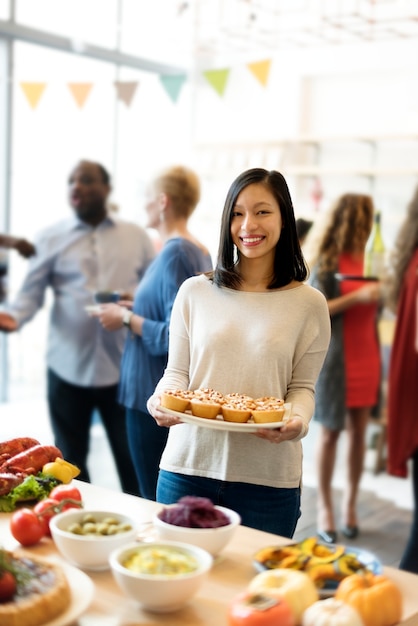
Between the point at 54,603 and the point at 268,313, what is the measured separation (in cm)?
78

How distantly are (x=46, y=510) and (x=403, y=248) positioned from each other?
5.03 ft

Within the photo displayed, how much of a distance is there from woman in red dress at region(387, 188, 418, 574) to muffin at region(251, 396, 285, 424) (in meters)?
1.02

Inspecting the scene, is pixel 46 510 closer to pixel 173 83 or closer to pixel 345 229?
pixel 345 229

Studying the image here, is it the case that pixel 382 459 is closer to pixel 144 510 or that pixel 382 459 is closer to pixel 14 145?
pixel 14 145

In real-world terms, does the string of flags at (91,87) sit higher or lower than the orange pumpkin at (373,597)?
higher

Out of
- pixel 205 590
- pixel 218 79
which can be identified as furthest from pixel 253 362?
pixel 218 79

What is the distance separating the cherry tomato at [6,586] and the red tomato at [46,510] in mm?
272

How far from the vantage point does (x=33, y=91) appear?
16.0 feet

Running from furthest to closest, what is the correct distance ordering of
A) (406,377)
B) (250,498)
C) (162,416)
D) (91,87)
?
1. (91,87)
2. (406,377)
3. (250,498)
4. (162,416)

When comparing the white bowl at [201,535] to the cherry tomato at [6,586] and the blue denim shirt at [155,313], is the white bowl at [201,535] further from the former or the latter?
the blue denim shirt at [155,313]

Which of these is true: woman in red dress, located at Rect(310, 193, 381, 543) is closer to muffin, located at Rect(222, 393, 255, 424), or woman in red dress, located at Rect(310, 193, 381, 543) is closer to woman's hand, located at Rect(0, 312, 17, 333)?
woman's hand, located at Rect(0, 312, 17, 333)

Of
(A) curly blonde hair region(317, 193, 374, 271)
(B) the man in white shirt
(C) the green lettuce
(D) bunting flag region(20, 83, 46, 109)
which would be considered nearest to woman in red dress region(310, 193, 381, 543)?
(A) curly blonde hair region(317, 193, 374, 271)

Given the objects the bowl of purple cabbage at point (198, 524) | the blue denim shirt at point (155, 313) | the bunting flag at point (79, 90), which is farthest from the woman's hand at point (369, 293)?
the bunting flag at point (79, 90)

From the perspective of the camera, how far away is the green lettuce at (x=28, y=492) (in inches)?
61.2
